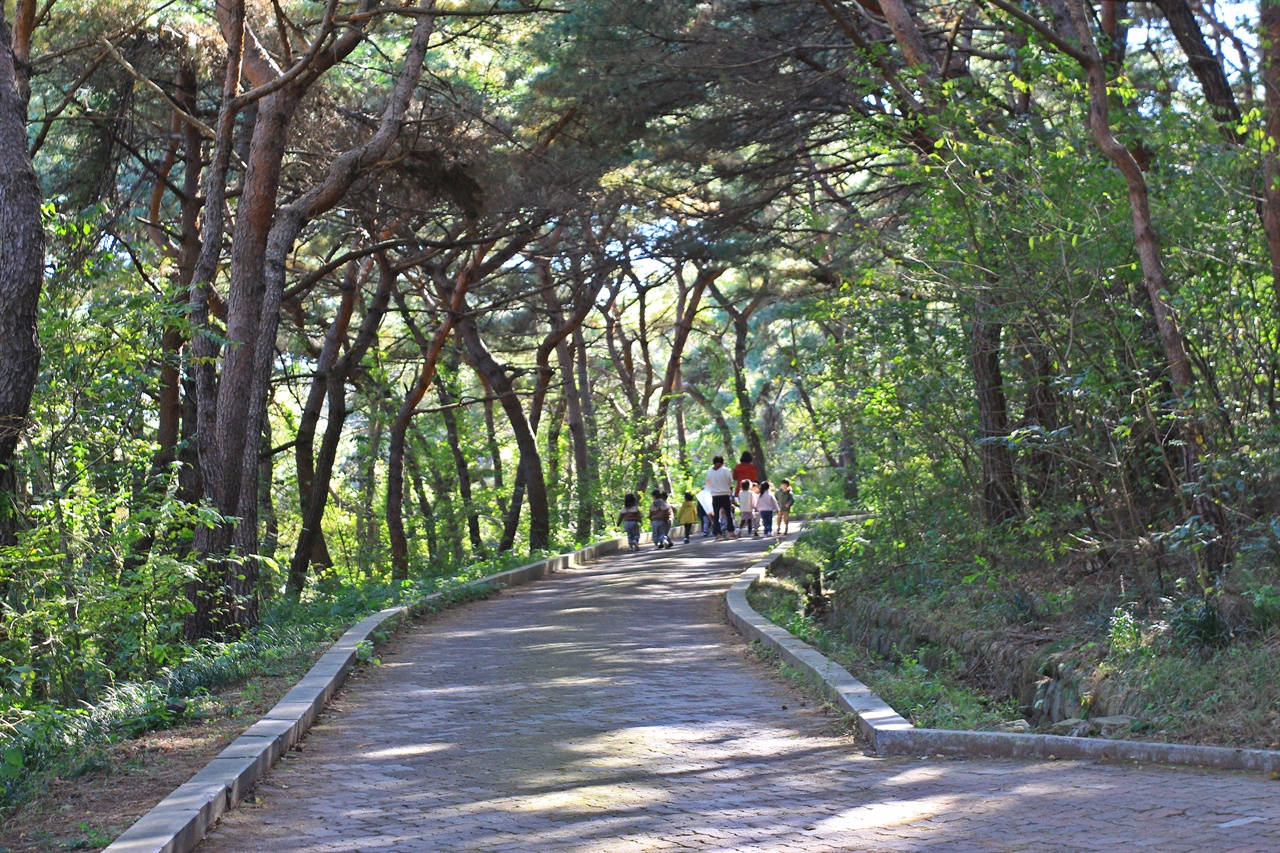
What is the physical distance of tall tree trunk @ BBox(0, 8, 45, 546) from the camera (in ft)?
26.1

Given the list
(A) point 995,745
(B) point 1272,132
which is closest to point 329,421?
(B) point 1272,132

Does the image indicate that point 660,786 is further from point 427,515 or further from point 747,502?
point 427,515

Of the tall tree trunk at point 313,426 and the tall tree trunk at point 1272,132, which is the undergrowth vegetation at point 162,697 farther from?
the tall tree trunk at point 1272,132

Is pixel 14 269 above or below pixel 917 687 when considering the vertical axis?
above

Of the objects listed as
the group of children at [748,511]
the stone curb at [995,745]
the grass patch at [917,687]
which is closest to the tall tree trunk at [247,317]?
the grass patch at [917,687]

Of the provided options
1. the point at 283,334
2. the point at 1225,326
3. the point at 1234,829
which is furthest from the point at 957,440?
the point at 283,334

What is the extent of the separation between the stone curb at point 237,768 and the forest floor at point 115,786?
157mm

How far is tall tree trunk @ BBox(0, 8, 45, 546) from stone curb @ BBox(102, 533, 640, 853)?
2341mm

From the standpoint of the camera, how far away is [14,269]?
315 inches

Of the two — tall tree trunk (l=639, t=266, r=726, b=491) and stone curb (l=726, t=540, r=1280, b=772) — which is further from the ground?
tall tree trunk (l=639, t=266, r=726, b=491)

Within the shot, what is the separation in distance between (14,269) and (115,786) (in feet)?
11.6

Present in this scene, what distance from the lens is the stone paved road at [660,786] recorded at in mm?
5387

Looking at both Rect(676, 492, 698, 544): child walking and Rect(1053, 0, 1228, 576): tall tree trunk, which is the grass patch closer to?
Rect(1053, 0, 1228, 576): tall tree trunk

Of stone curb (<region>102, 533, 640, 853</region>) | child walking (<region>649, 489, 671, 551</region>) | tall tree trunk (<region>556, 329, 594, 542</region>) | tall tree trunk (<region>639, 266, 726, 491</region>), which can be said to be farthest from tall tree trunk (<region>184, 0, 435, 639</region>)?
tall tree trunk (<region>639, 266, 726, 491</region>)
